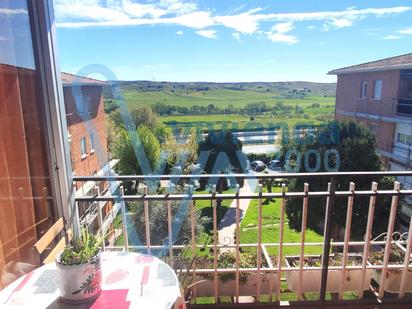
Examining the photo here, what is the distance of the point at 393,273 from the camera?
2.21m

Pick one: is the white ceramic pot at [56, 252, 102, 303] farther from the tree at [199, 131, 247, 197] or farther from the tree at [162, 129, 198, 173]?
the tree at [199, 131, 247, 197]

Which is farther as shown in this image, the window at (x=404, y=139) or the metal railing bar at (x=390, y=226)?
the window at (x=404, y=139)

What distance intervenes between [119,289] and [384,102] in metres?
12.6

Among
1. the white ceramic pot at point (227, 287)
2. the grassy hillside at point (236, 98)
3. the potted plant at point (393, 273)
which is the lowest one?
the white ceramic pot at point (227, 287)

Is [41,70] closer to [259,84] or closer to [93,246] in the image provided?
[93,246]

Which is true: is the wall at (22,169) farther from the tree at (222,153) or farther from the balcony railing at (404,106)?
the balcony railing at (404,106)

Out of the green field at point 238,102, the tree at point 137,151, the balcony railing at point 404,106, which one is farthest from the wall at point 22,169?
the balcony railing at point 404,106

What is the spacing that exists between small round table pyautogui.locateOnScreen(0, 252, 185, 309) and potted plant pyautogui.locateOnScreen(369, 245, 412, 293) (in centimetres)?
154

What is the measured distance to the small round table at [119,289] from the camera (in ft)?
3.41

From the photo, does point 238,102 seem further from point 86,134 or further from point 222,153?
point 222,153

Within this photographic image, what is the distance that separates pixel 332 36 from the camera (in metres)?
12.2

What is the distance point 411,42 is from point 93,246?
1457 cm

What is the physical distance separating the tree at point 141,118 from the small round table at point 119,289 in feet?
18.5

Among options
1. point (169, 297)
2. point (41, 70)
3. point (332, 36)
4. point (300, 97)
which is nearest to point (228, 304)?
point (169, 297)
